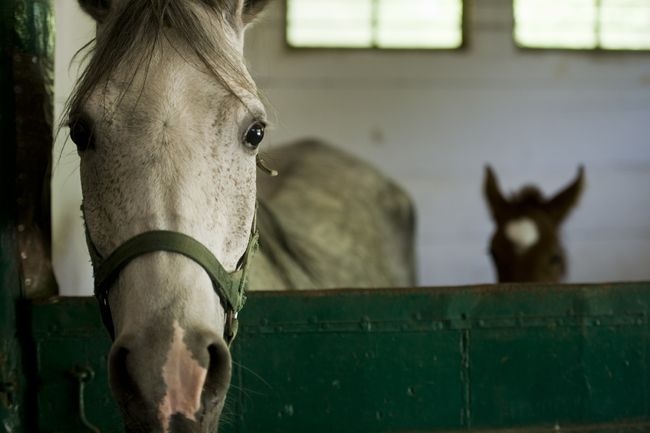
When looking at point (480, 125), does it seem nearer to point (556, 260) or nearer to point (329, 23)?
point (329, 23)

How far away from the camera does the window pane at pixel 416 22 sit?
17.5 ft

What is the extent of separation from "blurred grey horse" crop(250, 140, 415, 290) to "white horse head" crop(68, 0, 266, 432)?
→ 921mm

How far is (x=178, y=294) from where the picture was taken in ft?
3.84

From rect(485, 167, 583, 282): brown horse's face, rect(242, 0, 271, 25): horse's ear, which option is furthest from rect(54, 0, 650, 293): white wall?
rect(242, 0, 271, 25): horse's ear

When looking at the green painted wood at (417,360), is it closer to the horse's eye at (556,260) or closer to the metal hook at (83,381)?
the metal hook at (83,381)

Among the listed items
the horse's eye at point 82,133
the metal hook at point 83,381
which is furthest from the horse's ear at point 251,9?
the metal hook at point 83,381

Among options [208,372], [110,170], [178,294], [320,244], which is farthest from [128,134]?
[320,244]

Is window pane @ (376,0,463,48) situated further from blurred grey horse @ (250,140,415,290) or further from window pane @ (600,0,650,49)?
blurred grey horse @ (250,140,415,290)

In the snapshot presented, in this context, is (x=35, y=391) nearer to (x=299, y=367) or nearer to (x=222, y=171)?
(x=299, y=367)

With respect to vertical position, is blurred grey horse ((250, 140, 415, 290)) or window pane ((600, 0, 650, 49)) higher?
window pane ((600, 0, 650, 49))

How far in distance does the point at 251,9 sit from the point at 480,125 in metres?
3.97

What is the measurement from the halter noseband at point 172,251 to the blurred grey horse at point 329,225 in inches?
35.0

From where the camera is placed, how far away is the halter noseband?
1.20 m

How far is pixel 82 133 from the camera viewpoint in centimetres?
134
